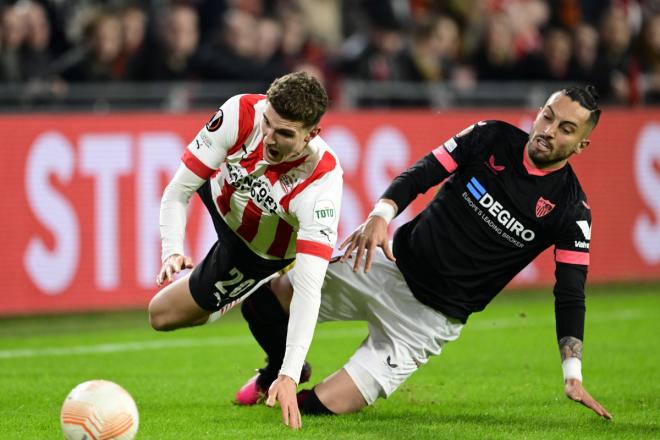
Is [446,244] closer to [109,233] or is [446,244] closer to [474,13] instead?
[109,233]

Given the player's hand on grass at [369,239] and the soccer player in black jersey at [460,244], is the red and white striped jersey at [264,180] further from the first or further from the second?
the soccer player in black jersey at [460,244]

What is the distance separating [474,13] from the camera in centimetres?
1530

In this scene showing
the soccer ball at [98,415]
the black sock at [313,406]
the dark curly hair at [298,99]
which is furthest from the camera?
the black sock at [313,406]

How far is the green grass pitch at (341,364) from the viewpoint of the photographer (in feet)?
21.5

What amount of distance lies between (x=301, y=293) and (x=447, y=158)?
1.38m


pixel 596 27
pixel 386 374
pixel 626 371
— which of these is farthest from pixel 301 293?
pixel 596 27

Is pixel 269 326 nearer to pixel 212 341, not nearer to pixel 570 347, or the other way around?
pixel 570 347

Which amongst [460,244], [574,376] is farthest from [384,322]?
[574,376]

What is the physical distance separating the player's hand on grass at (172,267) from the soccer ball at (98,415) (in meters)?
0.71

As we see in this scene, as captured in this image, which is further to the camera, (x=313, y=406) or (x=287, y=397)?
(x=313, y=406)

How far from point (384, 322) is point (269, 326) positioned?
2.32 feet

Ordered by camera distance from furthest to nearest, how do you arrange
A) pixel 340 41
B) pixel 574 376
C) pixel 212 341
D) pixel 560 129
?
pixel 340 41 → pixel 212 341 → pixel 560 129 → pixel 574 376

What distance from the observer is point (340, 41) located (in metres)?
15.4

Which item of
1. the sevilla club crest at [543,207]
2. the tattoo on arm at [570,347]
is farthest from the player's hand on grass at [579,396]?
the sevilla club crest at [543,207]
